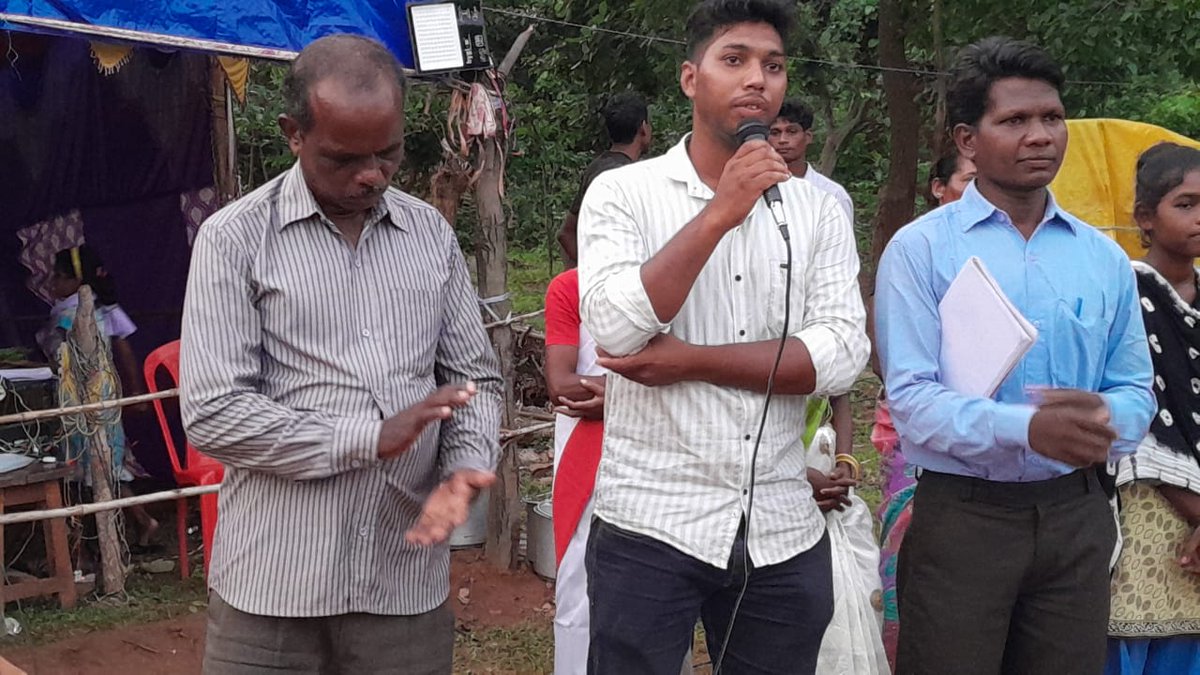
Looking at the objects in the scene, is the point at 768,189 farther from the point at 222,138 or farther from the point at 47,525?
the point at 222,138

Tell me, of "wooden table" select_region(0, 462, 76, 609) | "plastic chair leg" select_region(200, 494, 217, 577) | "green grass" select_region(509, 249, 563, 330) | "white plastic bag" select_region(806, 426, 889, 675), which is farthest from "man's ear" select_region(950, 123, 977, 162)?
"green grass" select_region(509, 249, 563, 330)

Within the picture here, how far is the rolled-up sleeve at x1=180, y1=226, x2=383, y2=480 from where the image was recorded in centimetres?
226

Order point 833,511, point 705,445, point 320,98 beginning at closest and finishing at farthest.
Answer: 1. point 320,98
2. point 705,445
3. point 833,511

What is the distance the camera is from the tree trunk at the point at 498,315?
6016 mm

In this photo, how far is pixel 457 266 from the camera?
2656mm

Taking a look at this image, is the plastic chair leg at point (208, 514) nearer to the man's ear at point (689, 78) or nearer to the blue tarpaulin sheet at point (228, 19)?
the blue tarpaulin sheet at point (228, 19)

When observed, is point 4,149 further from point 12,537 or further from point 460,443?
point 460,443

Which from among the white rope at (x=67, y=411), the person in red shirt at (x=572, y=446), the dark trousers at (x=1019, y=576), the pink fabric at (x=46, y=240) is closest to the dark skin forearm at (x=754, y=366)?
the dark trousers at (x=1019, y=576)

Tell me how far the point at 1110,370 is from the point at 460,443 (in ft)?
5.51

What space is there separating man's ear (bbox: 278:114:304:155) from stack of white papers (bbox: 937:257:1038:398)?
1.57 m

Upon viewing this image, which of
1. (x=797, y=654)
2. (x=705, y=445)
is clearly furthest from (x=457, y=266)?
(x=797, y=654)

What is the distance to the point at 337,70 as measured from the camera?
2.32 metres

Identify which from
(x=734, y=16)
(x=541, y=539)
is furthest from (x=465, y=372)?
(x=541, y=539)

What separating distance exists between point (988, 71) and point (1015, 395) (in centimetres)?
86
